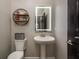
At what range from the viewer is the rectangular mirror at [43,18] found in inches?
134

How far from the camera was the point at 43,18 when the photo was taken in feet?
11.2

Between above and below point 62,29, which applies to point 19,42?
below

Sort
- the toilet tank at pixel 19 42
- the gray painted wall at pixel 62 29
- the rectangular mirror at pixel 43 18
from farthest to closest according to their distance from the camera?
the rectangular mirror at pixel 43 18 < the toilet tank at pixel 19 42 < the gray painted wall at pixel 62 29

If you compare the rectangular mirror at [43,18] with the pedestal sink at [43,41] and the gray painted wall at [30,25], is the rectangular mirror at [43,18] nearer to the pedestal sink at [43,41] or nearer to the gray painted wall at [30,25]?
the gray painted wall at [30,25]

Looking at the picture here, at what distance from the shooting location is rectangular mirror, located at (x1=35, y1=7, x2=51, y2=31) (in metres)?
3.40

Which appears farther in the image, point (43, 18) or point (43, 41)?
Result: point (43, 18)

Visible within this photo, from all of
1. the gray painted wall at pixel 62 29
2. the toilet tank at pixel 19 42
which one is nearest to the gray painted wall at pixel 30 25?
the toilet tank at pixel 19 42

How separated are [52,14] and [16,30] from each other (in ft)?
4.00

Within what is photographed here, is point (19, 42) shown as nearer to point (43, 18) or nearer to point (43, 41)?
point (43, 41)

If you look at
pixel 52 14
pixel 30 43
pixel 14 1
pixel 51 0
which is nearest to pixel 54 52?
pixel 30 43

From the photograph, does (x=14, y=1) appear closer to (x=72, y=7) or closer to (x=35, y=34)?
(x=35, y=34)

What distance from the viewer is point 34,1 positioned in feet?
11.2

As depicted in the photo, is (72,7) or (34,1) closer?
(72,7)

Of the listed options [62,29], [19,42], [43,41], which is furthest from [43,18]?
[62,29]
